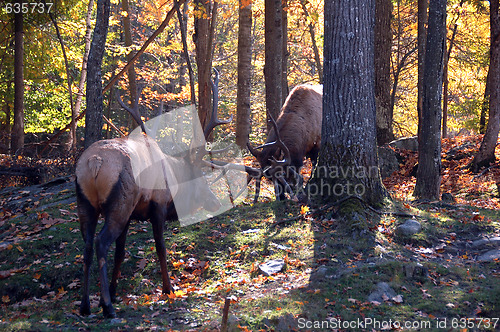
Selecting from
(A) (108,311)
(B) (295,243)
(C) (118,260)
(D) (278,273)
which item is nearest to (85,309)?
(A) (108,311)

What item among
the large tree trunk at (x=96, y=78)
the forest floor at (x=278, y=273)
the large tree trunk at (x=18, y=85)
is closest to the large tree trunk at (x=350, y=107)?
the forest floor at (x=278, y=273)

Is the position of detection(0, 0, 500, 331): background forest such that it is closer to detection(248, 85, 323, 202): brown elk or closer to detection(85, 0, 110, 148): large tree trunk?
detection(85, 0, 110, 148): large tree trunk

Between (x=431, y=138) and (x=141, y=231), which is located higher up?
(x=431, y=138)

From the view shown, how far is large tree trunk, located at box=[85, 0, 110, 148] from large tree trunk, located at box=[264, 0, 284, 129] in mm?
5555

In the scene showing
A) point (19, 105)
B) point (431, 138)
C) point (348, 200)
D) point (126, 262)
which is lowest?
point (126, 262)

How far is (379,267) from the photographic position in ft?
18.3

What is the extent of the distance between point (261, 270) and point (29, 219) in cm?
504

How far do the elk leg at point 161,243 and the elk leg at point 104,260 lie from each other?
83 cm

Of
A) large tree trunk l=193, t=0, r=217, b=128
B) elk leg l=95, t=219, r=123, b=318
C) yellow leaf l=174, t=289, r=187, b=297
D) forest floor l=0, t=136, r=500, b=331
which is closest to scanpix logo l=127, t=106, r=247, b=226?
forest floor l=0, t=136, r=500, b=331

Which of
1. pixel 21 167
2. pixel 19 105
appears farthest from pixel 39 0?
pixel 21 167

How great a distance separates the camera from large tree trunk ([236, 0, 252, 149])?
13594mm

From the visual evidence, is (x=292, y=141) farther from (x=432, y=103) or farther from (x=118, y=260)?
(x=118, y=260)

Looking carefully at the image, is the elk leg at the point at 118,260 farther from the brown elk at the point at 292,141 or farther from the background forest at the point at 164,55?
the background forest at the point at 164,55

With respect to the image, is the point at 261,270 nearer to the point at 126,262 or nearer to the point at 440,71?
the point at 126,262
